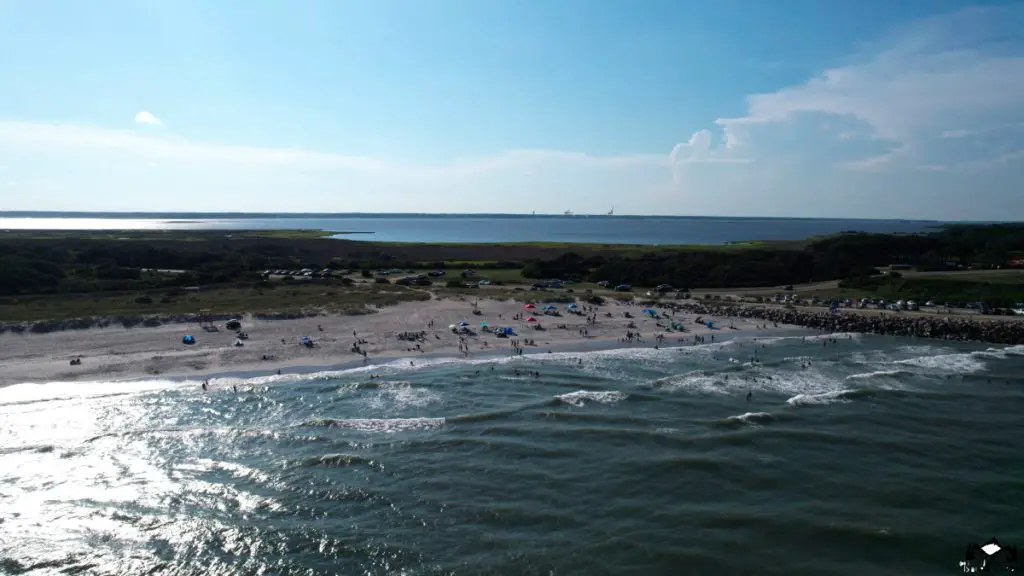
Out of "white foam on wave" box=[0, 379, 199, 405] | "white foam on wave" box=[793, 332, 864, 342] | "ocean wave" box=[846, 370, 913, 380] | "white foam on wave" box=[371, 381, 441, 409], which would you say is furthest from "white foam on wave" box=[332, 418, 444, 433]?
"white foam on wave" box=[793, 332, 864, 342]

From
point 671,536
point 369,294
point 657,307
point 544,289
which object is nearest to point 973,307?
point 657,307

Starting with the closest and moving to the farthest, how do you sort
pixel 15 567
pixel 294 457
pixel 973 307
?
1. pixel 15 567
2. pixel 294 457
3. pixel 973 307

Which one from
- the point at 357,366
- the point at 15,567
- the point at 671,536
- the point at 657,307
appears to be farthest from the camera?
the point at 657,307

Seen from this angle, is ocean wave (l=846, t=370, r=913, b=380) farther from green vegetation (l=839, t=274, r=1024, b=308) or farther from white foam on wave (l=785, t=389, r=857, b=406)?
green vegetation (l=839, t=274, r=1024, b=308)

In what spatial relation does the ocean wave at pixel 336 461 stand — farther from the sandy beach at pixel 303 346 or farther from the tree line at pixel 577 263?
the tree line at pixel 577 263

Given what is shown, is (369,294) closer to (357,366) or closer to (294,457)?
(357,366)
